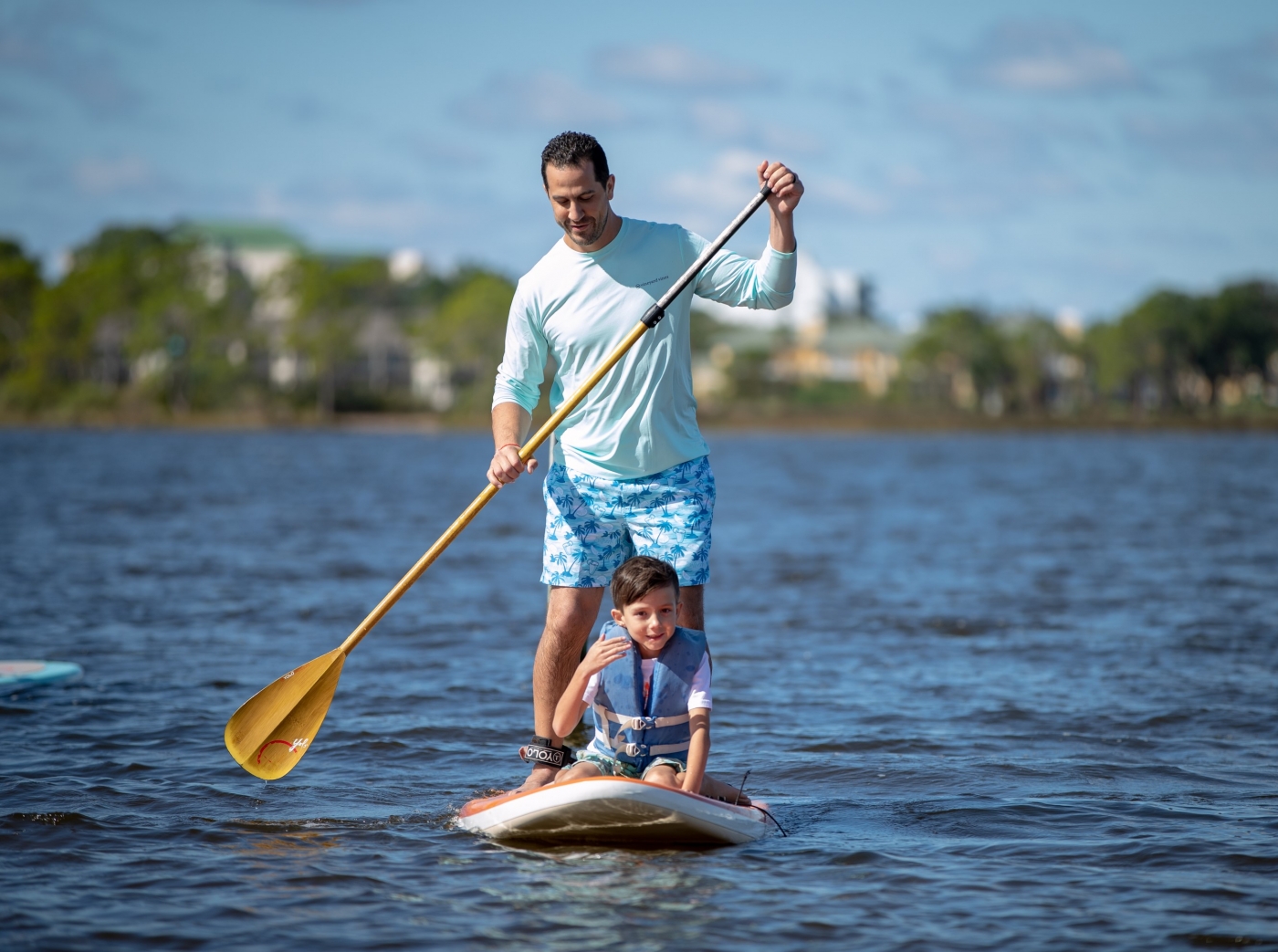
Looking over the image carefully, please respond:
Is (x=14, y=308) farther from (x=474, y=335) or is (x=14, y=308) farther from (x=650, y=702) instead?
(x=650, y=702)

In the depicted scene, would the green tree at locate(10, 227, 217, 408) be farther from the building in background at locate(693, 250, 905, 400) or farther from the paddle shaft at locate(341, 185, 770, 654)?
the paddle shaft at locate(341, 185, 770, 654)

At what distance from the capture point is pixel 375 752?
743 centimetres

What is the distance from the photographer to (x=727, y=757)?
24.3 ft

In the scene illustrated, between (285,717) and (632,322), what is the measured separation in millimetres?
2384

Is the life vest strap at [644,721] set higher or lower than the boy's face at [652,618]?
lower

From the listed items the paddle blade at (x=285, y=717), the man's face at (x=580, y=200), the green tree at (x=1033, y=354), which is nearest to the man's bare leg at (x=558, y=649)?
the paddle blade at (x=285, y=717)

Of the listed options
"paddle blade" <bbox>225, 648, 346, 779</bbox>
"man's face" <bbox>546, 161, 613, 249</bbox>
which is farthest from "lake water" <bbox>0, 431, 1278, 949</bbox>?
"man's face" <bbox>546, 161, 613, 249</bbox>

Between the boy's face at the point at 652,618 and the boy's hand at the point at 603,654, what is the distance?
2.7 inches

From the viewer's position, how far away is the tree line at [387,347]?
97.1m

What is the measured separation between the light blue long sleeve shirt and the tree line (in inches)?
3616

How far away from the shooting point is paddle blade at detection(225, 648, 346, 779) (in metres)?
6.41

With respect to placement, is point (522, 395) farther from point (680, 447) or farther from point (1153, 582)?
point (1153, 582)

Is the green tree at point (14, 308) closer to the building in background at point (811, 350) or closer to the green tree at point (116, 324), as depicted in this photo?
the green tree at point (116, 324)

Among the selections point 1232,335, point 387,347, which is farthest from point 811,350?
point 387,347
